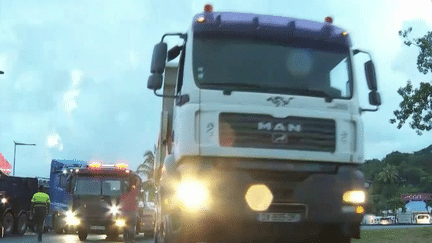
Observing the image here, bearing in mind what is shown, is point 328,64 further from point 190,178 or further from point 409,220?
point 409,220

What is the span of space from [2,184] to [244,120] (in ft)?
61.3

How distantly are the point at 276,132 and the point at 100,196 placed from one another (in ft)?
46.7

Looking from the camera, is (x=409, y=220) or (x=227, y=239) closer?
(x=227, y=239)

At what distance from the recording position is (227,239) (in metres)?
8.60

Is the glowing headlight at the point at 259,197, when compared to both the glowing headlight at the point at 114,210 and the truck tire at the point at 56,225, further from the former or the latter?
the truck tire at the point at 56,225

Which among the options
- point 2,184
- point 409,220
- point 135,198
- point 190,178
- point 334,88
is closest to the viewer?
point 190,178

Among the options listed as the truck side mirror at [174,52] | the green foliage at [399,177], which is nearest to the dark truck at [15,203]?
the truck side mirror at [174,52]

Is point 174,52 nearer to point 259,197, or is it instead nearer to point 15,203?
point 259,197

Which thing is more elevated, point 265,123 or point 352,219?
point 265,123

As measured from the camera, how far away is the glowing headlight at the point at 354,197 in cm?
865

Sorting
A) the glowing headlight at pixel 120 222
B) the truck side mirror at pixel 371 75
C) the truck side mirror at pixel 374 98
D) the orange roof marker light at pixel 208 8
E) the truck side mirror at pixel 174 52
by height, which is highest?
the orange roof marker light at pixel 208 8

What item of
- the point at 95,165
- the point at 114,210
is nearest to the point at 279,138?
the point at 114,210

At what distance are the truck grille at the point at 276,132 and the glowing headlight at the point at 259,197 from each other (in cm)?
51

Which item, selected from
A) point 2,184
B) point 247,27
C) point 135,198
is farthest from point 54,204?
point 247,27
